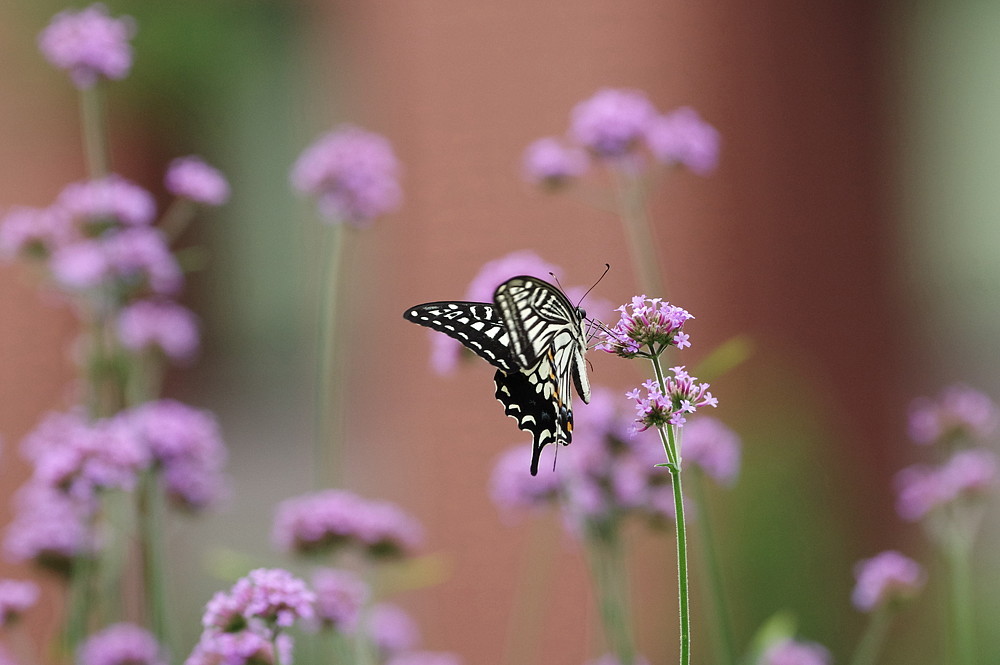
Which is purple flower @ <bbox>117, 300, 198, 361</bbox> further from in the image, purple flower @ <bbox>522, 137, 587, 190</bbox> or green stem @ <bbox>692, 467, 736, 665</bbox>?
green stem @ <bbox>692, 467, 736, 665</bbox>

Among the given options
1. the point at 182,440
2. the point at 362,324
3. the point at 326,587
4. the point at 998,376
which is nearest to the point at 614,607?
the point at 326,587

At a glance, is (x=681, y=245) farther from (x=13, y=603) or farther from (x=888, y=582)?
(x=13, y=603)

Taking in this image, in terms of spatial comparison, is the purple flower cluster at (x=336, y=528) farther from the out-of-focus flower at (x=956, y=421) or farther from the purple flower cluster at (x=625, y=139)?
the out-of-focus flower at (x=956, y=421)

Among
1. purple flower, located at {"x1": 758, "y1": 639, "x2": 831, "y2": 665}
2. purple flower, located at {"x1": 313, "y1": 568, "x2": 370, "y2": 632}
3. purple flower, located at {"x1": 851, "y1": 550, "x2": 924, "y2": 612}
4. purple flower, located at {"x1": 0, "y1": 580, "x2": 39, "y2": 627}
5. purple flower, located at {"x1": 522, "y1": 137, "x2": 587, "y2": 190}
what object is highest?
purple flower, located at {"x1": 522, "y1": 137, "x2": 587, "y2": 190}

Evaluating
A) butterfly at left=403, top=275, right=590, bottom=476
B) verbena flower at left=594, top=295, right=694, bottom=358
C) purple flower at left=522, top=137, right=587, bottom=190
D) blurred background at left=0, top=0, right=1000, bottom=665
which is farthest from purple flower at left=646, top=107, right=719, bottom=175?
blurred background at left=0, top=0, right=1000, bottom=665

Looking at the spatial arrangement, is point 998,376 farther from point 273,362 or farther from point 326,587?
point 326,587

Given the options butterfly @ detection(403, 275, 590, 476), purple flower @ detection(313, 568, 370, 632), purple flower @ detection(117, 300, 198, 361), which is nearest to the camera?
butterfly @ detection(403, 275, 590, 476)

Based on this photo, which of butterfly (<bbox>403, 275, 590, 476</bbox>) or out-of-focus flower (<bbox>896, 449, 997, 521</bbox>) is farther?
out-of-focus flower (<bbox>896, 449, 997, 521</bbox>)

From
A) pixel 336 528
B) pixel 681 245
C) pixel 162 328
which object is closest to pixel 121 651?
pixel 336 528
